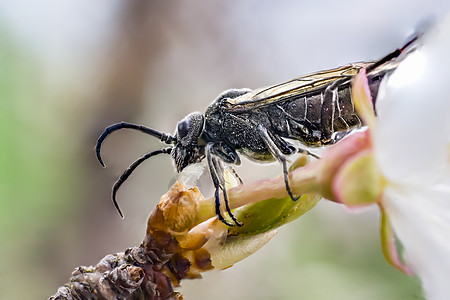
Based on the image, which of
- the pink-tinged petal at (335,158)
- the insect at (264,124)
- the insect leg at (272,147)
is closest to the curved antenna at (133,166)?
the insect at (264,124)

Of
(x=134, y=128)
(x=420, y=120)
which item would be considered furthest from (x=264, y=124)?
(x=420, y=120)

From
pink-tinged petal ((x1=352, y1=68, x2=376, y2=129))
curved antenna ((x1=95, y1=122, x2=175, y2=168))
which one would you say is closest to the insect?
curved antenna ((x1=95, y1=122, x2=175, y2=168))

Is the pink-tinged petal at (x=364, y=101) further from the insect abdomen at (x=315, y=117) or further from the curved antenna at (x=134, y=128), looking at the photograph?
the curved antenna at (x=134, y=128)

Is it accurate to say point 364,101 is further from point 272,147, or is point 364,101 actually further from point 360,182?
point 272,147

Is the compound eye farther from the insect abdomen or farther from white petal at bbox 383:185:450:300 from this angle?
white petal at bbox 383:185:450:300

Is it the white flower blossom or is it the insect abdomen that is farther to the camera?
the insect abdomen

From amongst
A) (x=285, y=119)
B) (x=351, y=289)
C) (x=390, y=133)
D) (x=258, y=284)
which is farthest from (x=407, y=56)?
(x=258, y=284)
